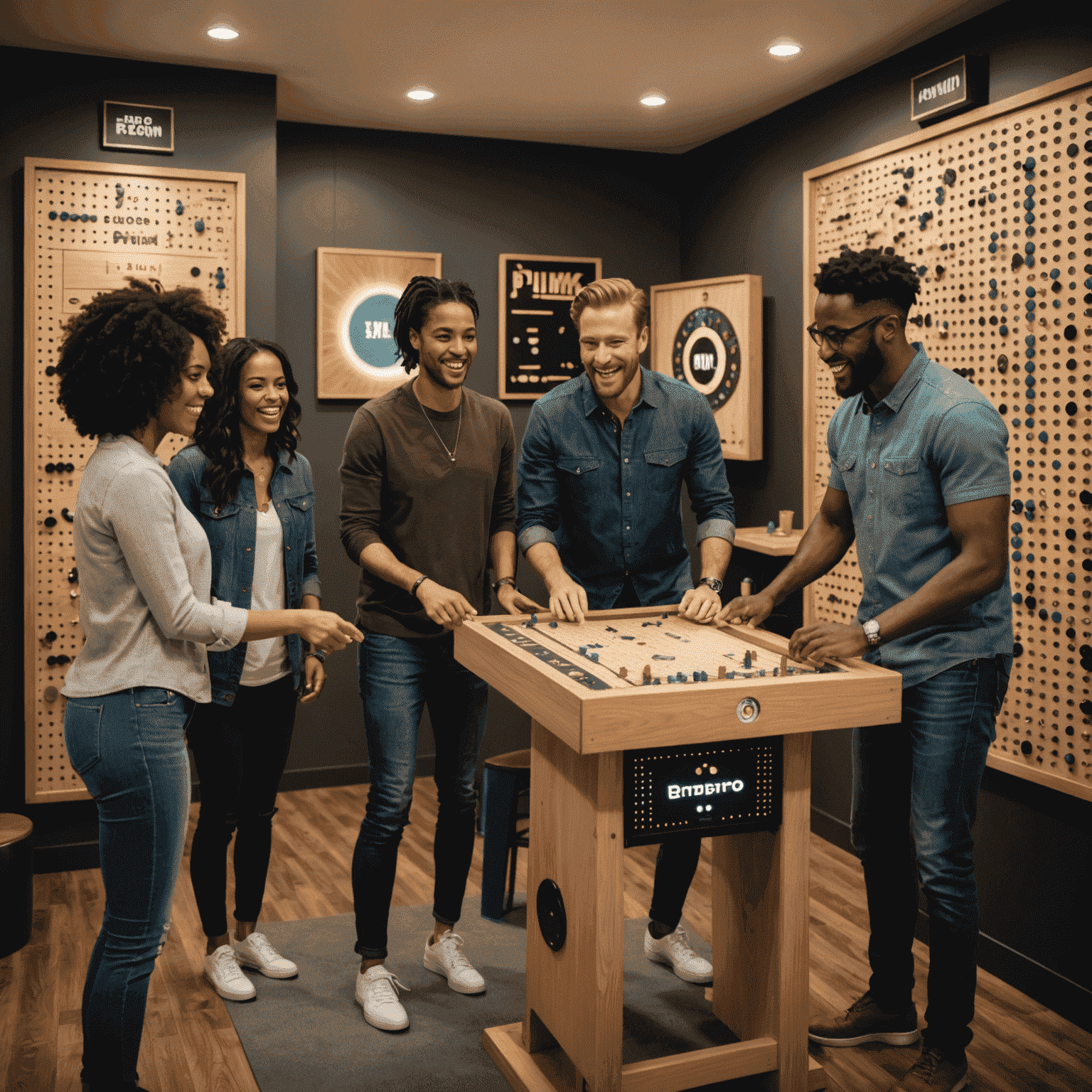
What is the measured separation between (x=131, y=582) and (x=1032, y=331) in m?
2.62

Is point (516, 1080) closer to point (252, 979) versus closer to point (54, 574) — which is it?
point (252, 979)

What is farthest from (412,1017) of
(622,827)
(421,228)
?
(421,228)

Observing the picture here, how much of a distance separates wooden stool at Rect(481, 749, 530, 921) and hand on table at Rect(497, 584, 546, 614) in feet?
3.10

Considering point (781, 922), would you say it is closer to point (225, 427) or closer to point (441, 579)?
point (441, 579)

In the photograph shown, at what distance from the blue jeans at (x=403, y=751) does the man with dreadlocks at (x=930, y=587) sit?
81cm

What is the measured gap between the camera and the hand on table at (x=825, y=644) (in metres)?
2.32

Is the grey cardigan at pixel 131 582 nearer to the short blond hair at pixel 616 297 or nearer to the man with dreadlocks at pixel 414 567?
the man with dreadlocks at pixel 414 567

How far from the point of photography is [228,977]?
3.07 metres

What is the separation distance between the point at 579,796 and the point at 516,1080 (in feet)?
2.58

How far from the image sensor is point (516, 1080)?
8.50 feet

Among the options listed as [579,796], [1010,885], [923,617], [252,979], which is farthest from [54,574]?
[1010,885]

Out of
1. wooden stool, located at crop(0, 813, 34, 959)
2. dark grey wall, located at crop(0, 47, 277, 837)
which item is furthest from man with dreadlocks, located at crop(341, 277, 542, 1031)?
dark grey wall, located at crop(0, 47, 277, 837)

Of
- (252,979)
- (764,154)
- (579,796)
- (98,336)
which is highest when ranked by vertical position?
(764,154)

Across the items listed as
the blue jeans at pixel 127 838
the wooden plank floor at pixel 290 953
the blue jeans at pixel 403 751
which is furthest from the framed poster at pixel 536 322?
the blue jeans at pixel 127 838
